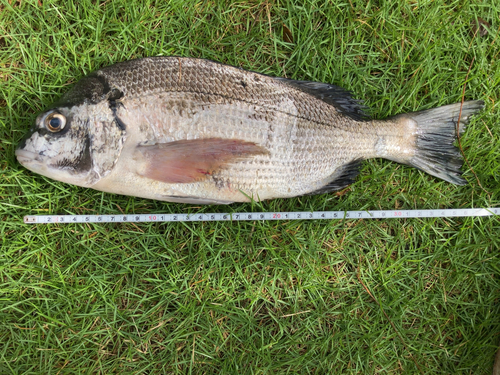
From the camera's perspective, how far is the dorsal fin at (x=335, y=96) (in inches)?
104

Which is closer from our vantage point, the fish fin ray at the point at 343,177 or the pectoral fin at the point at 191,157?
the pectoral fin at the point at 191,157

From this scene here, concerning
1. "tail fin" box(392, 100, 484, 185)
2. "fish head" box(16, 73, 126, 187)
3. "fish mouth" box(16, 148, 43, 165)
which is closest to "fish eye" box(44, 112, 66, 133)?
"fish head" box(16, 73, 126, 187)

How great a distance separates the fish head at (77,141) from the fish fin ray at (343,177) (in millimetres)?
1680

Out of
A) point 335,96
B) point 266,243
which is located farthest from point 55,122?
point 335,96

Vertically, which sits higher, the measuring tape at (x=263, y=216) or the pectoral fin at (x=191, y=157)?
the pectoral fin at (x=191, y=157)

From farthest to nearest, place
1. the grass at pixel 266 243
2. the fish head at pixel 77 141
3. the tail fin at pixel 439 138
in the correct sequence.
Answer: the tail fin at pixel 439 138 → the grass at pixel 266 243 → the fish head at pixel 77 141

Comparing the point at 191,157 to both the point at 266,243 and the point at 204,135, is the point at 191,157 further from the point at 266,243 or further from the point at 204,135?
the point at 266,243

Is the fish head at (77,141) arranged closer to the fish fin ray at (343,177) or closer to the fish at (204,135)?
the fish at (204,135)

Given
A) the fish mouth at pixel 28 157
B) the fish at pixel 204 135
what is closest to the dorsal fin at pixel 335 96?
the fish at pixel 204 135

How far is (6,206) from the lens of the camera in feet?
8.54

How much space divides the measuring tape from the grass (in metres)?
0.08

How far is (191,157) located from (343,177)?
1.28 metres

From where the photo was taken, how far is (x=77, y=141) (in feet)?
7.29

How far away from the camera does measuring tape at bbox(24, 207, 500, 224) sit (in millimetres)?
2600
